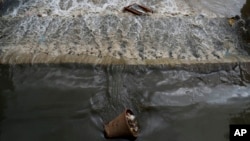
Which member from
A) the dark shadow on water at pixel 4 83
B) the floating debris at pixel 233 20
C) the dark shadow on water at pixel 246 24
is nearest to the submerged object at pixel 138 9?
the floating debris at pixel 233 20

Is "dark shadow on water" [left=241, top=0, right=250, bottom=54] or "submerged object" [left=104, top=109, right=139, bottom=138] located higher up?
"dark shadow on water" [left=241, top=0, right=250, bottom=54]

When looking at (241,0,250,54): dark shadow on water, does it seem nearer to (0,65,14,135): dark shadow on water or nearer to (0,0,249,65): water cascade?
(0,0,249,65): water cascade

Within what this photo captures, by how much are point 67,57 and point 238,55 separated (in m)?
2.69

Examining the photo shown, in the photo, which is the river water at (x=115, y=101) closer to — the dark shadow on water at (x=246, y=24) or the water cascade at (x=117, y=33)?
the water cascade at (x=117, y=33)

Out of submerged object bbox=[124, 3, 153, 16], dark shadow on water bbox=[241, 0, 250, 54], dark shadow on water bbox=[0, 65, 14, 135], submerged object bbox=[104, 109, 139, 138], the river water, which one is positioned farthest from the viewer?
submerged object bbox=[124, 3, 153, 16]

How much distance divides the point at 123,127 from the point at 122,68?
1322 millimetres

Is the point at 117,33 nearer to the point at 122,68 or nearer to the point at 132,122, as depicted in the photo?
the point at 122,68

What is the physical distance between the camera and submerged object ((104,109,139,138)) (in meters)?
3.49

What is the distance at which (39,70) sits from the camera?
4.61 meters

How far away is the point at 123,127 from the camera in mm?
3502

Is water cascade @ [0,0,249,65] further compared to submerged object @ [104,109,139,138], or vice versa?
water cascade @ [0,0,249,65]

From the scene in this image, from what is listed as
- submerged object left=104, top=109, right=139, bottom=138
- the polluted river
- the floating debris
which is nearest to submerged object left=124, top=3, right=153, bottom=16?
the polluted river

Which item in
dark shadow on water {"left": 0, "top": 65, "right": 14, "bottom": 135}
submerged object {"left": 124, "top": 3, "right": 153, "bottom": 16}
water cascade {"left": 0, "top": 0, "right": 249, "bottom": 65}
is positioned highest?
submerged object {"left": 124, "top": 3, "right": 153, "bottom": 16}

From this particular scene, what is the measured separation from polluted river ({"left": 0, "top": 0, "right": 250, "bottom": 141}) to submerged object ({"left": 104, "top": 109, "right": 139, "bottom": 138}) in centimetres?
12
